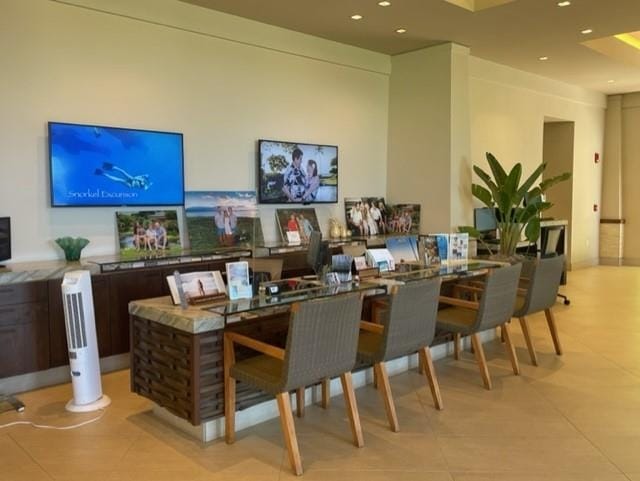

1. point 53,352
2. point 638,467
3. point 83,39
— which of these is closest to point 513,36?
point 83,39

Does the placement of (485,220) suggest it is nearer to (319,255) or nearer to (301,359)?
(319,255)

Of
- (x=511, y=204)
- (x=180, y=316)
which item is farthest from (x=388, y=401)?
(x=511, y=204)

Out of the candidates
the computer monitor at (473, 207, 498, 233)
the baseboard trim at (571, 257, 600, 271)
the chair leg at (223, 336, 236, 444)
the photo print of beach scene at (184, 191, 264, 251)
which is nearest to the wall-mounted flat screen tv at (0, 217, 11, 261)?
the photo print of beach scene at (184, 191, 264, 251)

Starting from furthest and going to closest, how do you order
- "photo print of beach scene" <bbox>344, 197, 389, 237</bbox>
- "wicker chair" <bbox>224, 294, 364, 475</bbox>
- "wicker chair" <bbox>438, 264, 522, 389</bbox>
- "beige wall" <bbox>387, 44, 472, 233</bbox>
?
"photo print of beach scene" <bbox>344, 197, 389, 237</bbox>
"beige wall" <bbox>387, 44, 472, 233</bbox>
"wicker chair" <bbox>438, 264, 522, 389</bbox>
"wicker chair" <bbox>224, 294, 364, 475</bbox>

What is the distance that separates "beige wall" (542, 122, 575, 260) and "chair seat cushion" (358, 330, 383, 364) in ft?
24.6

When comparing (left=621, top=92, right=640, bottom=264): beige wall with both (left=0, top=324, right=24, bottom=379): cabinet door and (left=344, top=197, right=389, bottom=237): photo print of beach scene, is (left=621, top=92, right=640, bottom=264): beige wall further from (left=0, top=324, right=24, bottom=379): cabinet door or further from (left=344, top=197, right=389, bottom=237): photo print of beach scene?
(left=0, top=324, right=24, bottom=379): cabinet door

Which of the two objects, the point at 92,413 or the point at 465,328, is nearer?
the point at 92,413

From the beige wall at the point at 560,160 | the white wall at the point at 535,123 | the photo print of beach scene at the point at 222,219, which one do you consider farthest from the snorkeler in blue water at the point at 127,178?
the beige wall at the point at 560,160

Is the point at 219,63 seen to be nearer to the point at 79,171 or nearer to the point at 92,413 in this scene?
the point at 79,171

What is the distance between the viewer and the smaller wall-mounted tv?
4172 mm

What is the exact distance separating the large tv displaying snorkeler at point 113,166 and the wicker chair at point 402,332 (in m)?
2.58

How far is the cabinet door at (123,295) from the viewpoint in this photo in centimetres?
446

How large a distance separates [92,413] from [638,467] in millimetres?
3247

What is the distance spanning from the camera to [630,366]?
4711 mm
